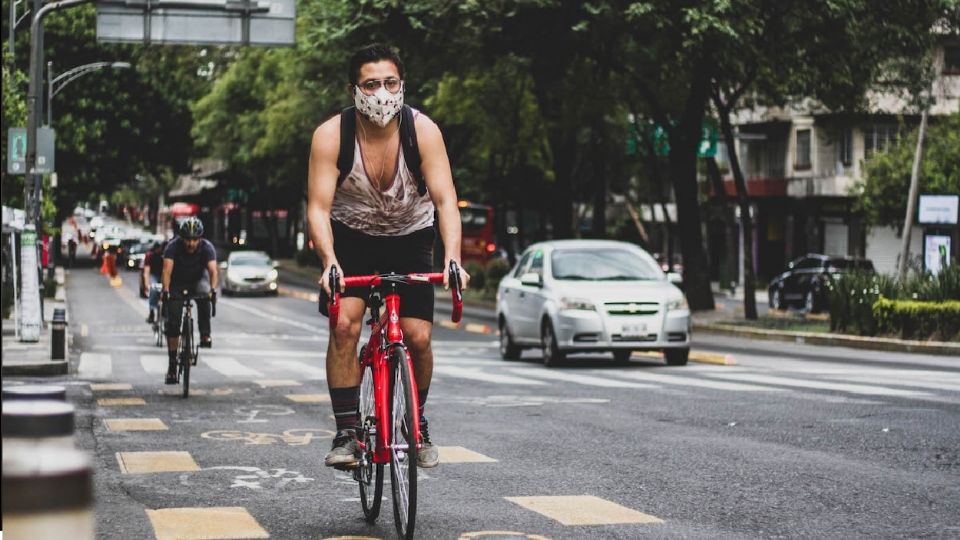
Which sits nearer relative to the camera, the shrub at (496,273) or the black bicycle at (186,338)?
the black bicycle at (186,338)

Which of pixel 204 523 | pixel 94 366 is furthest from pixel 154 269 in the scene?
pixel 204 523

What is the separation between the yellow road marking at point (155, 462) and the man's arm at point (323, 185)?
2.68m

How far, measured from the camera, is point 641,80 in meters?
33.5

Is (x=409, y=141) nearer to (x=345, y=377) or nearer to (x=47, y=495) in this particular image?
(x=345, y=377)

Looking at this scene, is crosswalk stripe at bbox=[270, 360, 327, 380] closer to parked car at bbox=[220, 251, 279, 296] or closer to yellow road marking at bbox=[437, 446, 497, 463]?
yellow road marking at bbox=[437, 446, 497, 463]

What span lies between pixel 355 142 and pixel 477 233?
62490 mm

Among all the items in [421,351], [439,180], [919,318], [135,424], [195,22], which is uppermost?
[195,22]

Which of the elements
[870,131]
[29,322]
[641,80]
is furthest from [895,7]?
[870,131]

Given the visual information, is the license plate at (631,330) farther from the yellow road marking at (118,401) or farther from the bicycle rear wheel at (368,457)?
the bicycle rear wheel at (368,457)

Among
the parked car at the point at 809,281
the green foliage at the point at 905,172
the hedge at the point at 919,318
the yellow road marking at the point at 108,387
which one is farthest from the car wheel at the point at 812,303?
the yellow road marking at the point at 108,387

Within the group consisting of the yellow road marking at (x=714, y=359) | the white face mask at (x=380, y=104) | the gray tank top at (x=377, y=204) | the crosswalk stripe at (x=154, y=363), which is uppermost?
the white face mask at (x=380, y=104)

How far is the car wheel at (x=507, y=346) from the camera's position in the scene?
21.8m

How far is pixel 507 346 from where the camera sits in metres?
21.9

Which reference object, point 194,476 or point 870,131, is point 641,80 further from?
point 870,131
